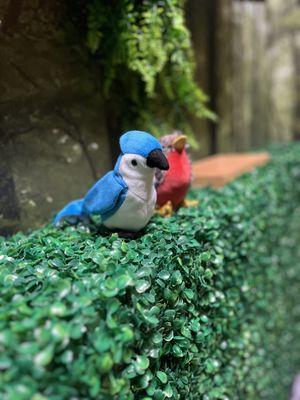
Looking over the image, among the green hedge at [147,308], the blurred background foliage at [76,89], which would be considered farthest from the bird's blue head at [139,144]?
the blurred background foliage at [76,89]

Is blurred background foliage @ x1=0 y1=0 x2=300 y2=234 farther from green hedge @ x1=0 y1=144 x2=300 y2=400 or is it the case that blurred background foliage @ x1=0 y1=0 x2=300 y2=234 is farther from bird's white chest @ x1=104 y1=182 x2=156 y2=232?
bird's white chest @ x1=104 y1=182 x2=156 y2=232

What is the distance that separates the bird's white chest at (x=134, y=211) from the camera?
1143mm

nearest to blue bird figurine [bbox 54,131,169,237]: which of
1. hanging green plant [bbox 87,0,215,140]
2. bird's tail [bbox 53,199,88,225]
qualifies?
bird's tail [bbox 53,199,88,225]

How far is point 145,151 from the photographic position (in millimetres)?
1109

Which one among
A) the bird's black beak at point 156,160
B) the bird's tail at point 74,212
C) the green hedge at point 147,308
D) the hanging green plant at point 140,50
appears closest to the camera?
the green hedge at point 147,308

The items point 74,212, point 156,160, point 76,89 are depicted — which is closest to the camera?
point 156,160

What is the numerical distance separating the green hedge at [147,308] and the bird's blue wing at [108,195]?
9cm

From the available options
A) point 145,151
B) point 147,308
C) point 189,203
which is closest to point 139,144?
point 145,151

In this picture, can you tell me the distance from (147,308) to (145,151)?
16.7 inches

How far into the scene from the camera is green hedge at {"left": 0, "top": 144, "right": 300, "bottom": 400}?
2.35 ft

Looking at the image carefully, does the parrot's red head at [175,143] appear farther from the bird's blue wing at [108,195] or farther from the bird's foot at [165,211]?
the bird's blue wing at [108,195]

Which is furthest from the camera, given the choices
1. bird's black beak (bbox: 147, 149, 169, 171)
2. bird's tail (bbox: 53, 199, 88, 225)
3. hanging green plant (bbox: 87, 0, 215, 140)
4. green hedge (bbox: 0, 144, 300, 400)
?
hanging green plant (bbox: 87, 0, 215, 140)

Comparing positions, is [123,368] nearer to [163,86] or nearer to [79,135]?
[79,135]

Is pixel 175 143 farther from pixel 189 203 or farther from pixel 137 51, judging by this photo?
pixel 137 51
